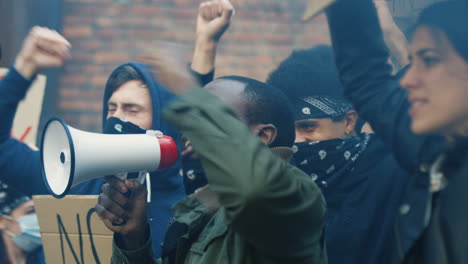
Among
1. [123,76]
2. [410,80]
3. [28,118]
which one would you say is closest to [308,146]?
[410,80]

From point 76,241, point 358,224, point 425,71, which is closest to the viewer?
point 425,71

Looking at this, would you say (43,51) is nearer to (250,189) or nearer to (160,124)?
(160,124)

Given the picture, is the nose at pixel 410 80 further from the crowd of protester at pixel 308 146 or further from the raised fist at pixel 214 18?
the raised fist at pixel 214 18

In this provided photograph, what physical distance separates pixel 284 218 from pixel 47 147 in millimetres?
1160

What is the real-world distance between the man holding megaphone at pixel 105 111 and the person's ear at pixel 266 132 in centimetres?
73

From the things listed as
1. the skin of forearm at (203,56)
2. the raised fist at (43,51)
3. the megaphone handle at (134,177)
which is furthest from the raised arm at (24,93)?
the megaphone handle at (134,177)

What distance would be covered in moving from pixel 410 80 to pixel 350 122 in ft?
1.95

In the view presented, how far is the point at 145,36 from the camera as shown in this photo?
3682 mm

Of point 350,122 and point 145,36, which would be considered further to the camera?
point 145,36

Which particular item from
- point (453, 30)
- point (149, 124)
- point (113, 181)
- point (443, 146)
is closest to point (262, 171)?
point (443, 146)

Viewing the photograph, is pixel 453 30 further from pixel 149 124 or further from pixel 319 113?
pixel 149 124

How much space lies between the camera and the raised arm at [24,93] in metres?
2.33

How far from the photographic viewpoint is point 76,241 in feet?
Result: 7.75

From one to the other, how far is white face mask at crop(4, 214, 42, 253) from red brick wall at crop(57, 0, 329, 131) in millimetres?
1256
